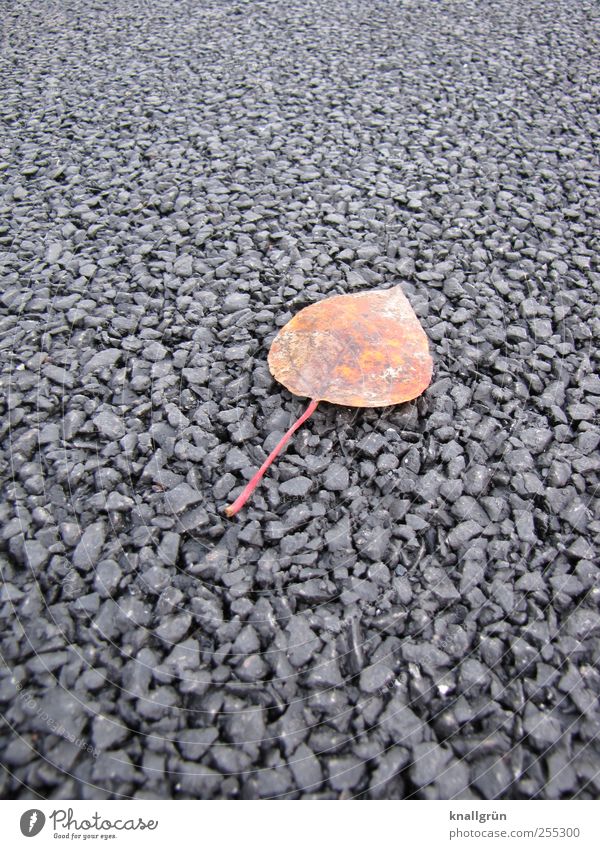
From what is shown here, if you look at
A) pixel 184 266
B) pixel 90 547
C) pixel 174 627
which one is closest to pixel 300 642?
pixel 174 627

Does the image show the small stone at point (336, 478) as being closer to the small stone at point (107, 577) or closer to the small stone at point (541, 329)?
the small stone at point (107, 577)

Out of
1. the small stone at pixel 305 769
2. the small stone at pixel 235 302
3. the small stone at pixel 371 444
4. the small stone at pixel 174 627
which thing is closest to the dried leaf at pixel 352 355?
the small stone at pixel 371 444

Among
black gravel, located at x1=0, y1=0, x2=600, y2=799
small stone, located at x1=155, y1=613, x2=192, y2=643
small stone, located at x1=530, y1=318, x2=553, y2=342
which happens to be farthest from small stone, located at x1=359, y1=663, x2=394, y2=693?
small stone, located at x1=530, y1=318, x2=553, y2=342

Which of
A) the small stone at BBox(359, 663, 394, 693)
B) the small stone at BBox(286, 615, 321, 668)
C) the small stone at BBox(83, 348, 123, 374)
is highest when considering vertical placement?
the small stone at BBox(83, 348, 123, 374)

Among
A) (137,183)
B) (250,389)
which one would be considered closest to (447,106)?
(137,183)
